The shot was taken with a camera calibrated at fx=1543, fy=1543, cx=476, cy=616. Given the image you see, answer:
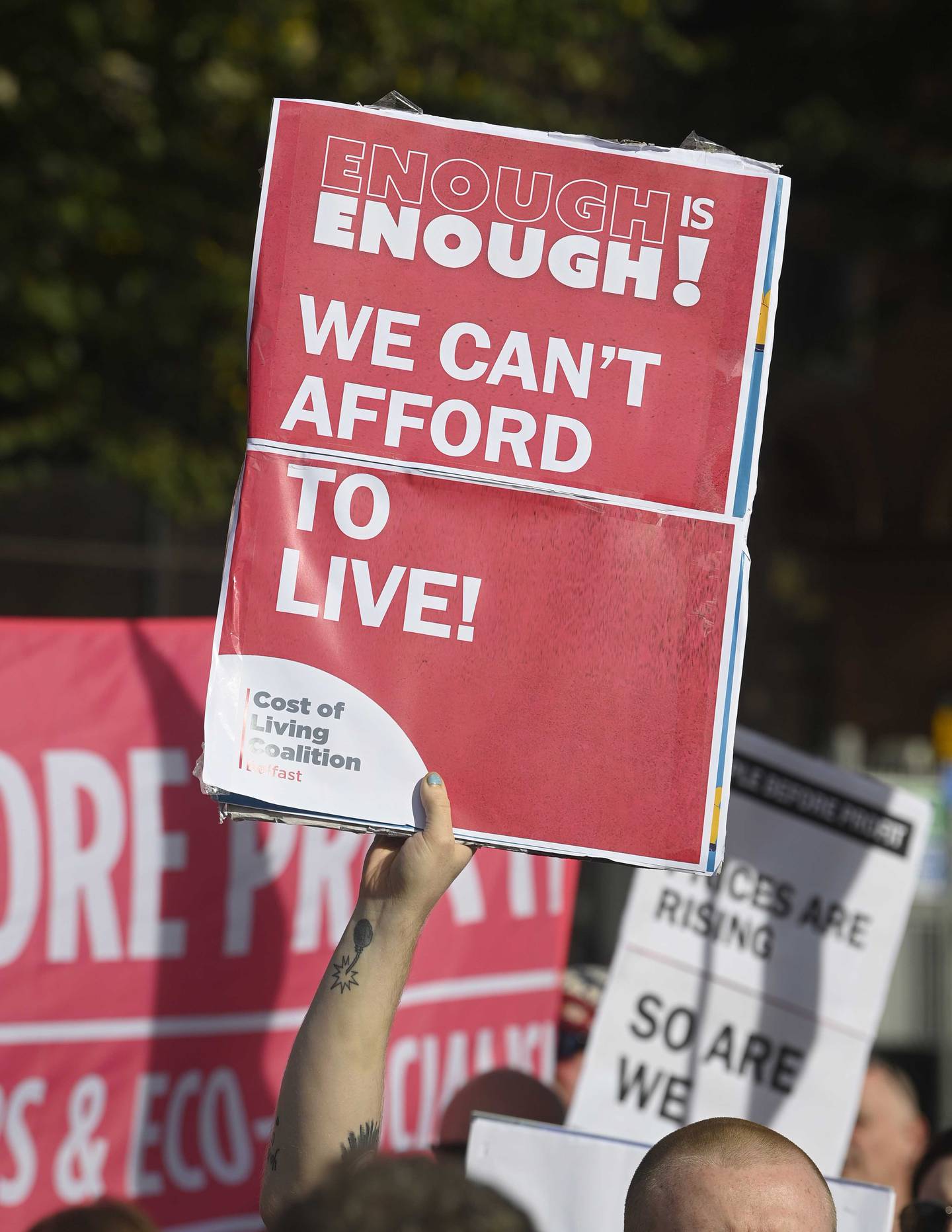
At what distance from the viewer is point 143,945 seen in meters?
3.23

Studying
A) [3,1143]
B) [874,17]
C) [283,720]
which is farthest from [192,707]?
[874,17]

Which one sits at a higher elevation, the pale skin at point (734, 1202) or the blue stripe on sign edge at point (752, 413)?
the blue stripe on sign edge at point (752, 413)

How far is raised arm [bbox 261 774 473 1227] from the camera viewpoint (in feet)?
6.84

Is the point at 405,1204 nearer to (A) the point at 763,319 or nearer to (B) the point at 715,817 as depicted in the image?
(B) the point at 715,817

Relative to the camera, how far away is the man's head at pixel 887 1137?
11.6ft

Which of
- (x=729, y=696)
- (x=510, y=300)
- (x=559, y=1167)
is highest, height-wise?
(x=510, y=300)

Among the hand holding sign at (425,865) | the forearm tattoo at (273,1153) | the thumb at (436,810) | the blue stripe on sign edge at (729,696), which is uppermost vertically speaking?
the blue stripe on sign edge at (729,696)

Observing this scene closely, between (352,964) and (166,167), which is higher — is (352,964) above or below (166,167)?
below

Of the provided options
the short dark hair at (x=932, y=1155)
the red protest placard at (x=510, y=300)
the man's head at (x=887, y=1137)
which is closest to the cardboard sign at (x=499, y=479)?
the red protest placard at (x=510, y=300)

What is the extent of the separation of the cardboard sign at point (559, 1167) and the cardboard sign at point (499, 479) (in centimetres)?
70

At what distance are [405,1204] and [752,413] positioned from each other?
1.34 meters

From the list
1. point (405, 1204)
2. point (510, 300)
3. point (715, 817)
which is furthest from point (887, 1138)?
point (405, 1204)

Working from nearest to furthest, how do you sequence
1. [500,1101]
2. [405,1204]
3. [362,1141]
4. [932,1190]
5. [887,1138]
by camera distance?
[405,1204] < [362,1141] < [932,1190] < [500,1101] < [887,1138]

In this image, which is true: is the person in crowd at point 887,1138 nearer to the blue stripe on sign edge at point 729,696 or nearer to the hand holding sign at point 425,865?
the blue stripe on sign edge at point 729,696
